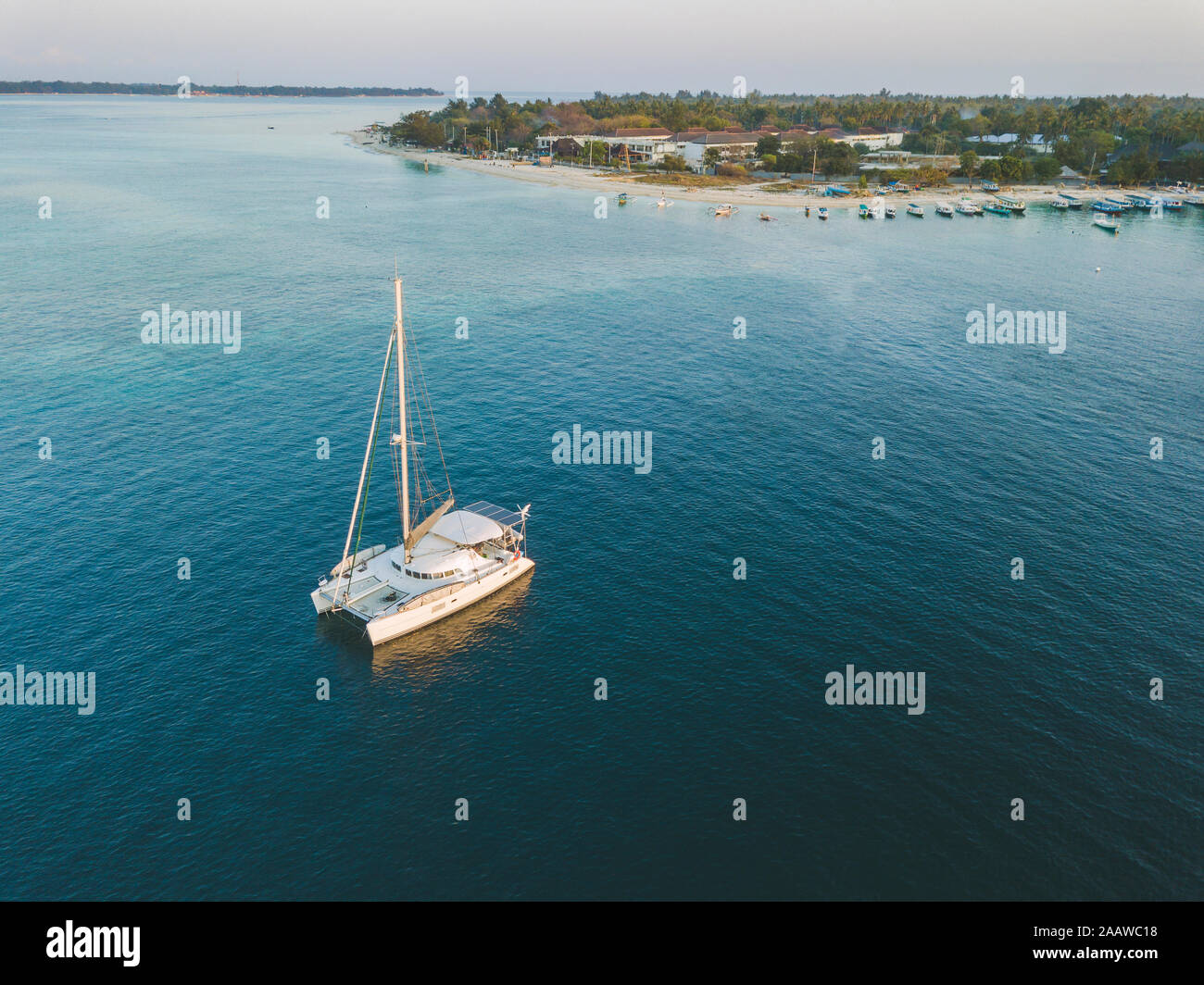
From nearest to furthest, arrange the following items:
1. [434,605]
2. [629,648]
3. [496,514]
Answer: [629,648]
[434,605]
[496,514]

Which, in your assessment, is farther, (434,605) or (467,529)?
(467,529)

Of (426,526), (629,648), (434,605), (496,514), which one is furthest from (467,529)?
(629,648)

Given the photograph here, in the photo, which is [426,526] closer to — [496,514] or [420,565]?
[420,565]

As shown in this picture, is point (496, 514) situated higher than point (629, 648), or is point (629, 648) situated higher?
point (496, 514)

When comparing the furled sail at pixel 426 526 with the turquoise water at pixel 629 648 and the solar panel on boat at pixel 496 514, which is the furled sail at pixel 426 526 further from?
the turquoise water at pixel 629 648

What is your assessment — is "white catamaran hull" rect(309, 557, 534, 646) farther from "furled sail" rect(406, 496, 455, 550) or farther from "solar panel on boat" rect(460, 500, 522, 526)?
"furled sail" rect(406, 496, 455, 550)
